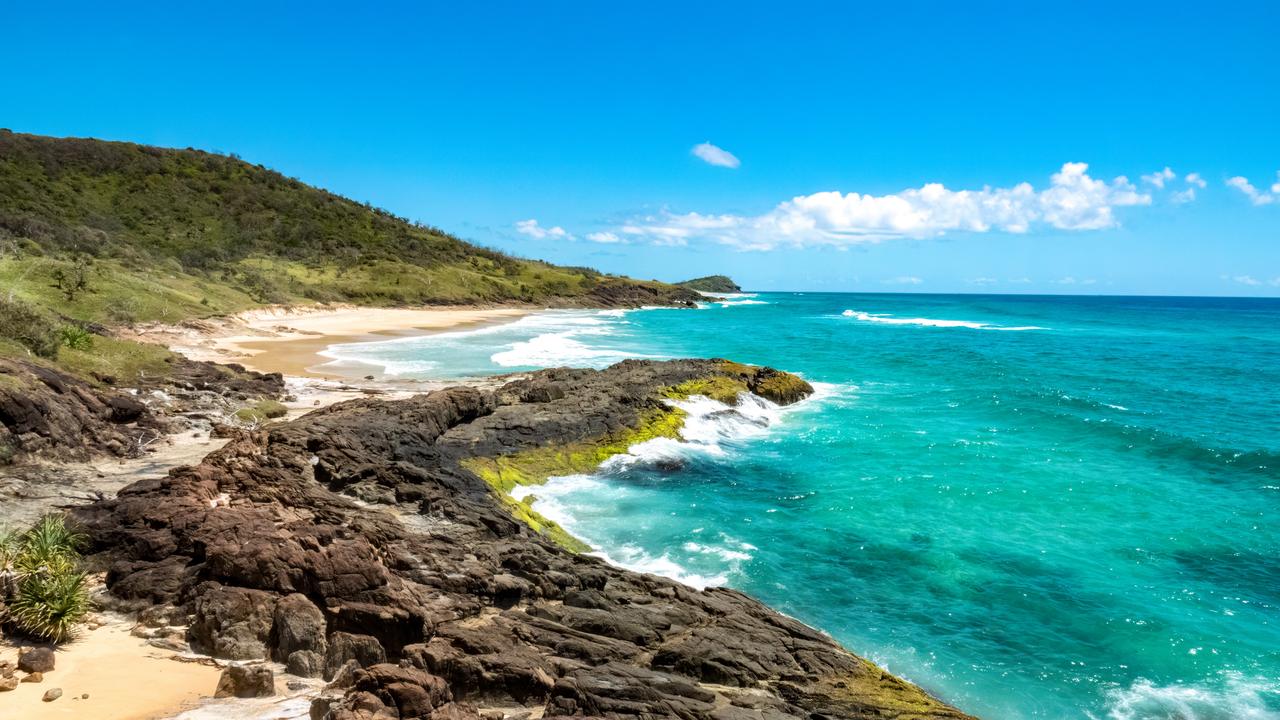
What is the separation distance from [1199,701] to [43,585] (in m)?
16.1

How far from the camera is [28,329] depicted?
2056cm

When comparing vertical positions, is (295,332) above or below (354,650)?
above

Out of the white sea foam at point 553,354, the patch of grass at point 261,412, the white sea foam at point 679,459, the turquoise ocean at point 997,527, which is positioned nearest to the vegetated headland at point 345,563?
the patch of grass at point 261,412

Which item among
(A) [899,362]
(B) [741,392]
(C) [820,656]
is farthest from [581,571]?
(A) [899,362]

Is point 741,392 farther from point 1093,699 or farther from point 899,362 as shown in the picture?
point 899,362

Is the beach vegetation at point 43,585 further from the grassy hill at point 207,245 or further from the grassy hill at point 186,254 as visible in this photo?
the grassy hill at point 207,245

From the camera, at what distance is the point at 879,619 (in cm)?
1387

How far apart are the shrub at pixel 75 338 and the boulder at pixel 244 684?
1947 centimetres

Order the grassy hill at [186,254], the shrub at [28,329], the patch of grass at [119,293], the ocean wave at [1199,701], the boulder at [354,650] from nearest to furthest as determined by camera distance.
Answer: the boulder at [354,650] < the ocean wave at [1199,701] < the shrub at [28,329] < the patch of grass at [119,293] < the grassy hill at [186,254]

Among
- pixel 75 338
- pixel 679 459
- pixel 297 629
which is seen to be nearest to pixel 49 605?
pixel 297 629

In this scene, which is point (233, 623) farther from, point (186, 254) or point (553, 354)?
point (186, 254)

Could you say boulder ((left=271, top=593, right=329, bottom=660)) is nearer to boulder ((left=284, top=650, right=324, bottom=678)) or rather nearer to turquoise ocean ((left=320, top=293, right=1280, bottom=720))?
boulder ((left=284, top=650, right=324, bottom=678))

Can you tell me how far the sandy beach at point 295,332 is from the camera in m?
36.1

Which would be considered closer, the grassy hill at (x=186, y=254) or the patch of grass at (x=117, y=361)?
the patch of grass at (x=117, y=361)
